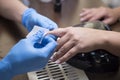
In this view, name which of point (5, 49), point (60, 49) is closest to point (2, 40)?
point (5, 49)

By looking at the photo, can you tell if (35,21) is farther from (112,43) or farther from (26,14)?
(112,43)

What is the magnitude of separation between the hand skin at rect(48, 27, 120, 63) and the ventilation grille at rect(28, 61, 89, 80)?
30 millimetres

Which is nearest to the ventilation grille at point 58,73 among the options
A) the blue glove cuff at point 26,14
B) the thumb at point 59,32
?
the thumb at point 59,32

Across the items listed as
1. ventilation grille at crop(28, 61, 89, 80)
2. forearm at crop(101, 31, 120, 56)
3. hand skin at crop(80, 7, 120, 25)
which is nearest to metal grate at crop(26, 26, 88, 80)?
ventilation grille at crop(28, 61, 89, 80)

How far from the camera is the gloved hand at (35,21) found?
2.92ft

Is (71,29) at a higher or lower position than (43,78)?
higher

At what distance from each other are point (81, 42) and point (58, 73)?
0.44 ft

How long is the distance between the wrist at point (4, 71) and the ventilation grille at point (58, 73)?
9 centimetres

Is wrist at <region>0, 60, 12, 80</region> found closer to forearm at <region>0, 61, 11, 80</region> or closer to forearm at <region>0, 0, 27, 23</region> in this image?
forearm at <region>0, 61, 11, 80</region>

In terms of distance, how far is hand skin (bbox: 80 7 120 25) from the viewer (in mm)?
1089

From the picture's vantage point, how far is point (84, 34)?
83 centimetres

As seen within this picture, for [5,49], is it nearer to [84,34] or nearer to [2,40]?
[2,40]

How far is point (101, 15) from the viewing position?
1.10 meters

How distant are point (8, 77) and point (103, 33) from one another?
14.7 inches
